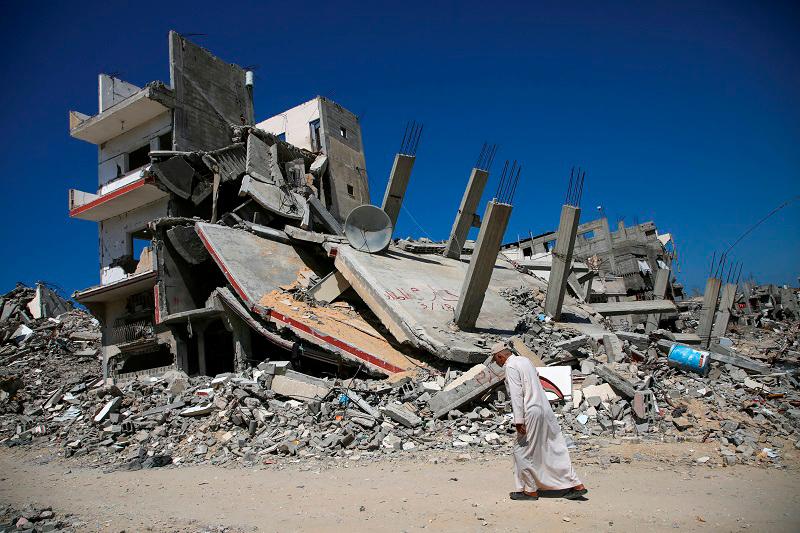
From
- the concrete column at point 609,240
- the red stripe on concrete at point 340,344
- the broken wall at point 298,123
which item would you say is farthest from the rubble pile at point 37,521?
the concrete column at point 609,240

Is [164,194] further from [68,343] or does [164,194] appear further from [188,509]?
[188,509]

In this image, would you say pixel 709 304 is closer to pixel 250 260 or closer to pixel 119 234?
pixel 250 260

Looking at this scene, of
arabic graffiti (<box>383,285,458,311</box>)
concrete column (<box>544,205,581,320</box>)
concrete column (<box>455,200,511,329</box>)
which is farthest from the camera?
concrete column (<box>544,205,581,320</box>)

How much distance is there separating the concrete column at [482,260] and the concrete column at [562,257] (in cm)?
181

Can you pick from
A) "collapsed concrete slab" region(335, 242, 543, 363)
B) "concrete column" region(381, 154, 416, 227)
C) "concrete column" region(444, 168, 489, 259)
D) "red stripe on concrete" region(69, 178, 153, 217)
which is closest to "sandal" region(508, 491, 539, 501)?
"collapsed concrete slab" region(335, 242, 543, 363)

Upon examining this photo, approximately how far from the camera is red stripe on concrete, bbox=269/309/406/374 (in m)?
9.98

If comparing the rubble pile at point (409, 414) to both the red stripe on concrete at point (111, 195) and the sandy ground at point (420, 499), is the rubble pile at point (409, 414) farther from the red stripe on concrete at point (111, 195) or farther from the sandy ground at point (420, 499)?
the red stripe on concrete at point (111, 195)

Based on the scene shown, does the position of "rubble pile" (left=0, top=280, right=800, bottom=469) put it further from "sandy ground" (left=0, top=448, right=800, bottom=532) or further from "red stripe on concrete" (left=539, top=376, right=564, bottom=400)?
"sandy ground" (left=0, top=448, right=800, bottom=532)

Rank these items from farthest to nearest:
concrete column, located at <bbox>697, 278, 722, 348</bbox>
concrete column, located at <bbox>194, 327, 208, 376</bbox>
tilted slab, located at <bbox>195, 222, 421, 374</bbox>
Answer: concrete column, located at <bbox>194, 327, 208, 376</bbox>
concrete column, located at <bbox>697, 278, 722, 348</bbox>
tilted slab, located at <bbox>195, 222, 421, 374</bbox>

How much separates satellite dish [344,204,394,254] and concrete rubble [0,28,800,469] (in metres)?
0.13

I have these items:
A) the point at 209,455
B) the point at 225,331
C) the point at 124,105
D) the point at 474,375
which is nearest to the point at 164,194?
the point at 124,105

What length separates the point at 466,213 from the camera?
17.5 metres

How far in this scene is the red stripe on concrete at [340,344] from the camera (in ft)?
32.7

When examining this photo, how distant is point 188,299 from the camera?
16812 mm
